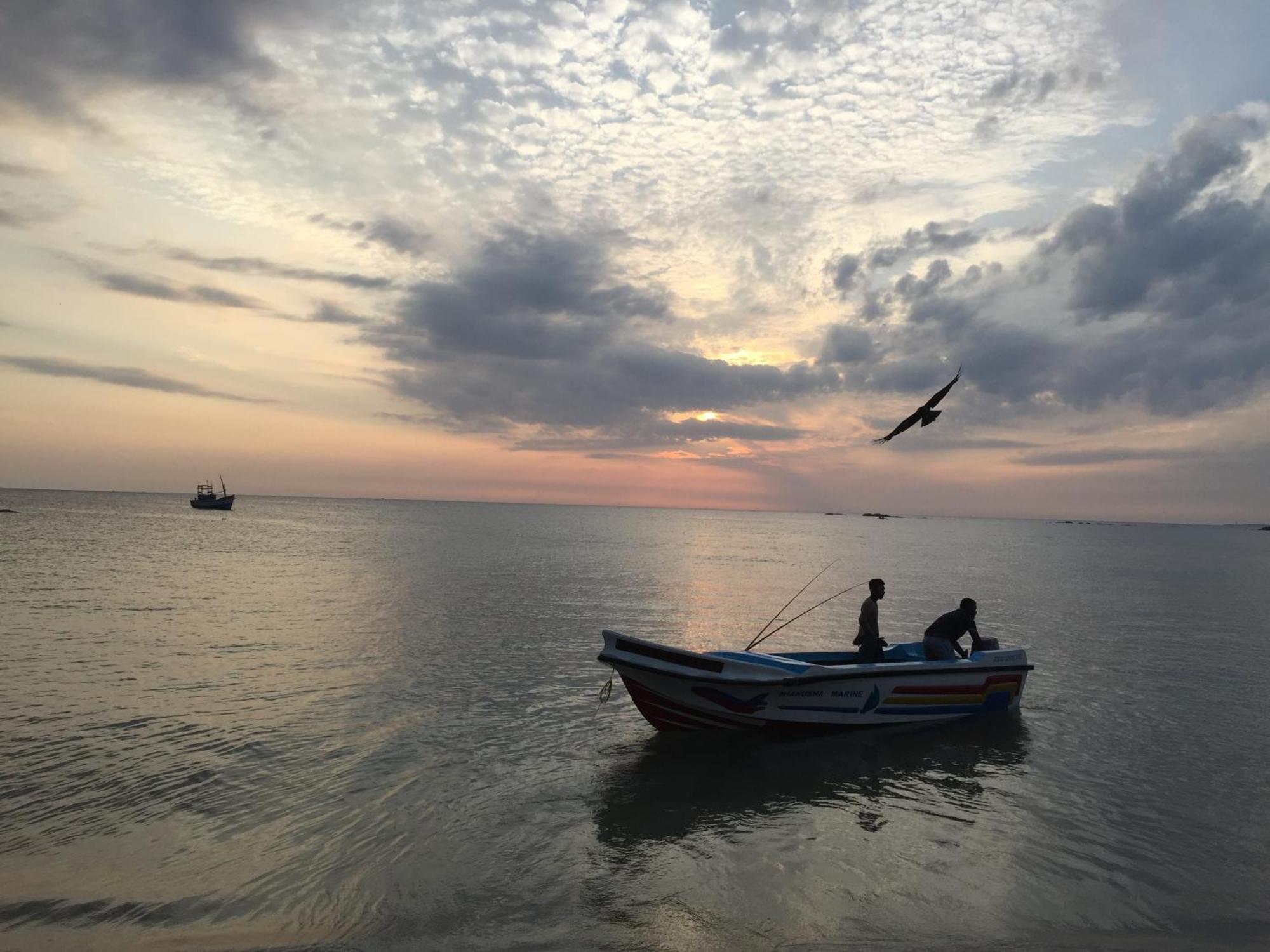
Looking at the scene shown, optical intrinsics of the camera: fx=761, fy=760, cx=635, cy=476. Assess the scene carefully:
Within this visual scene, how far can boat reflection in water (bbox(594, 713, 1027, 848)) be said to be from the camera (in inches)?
369

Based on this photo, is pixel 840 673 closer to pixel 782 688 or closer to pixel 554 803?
pixel 782 688

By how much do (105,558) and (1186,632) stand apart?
52915mm

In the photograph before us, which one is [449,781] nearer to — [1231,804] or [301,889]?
[301,889]

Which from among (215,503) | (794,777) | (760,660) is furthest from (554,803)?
(215,503)

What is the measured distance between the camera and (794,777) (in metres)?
11.0

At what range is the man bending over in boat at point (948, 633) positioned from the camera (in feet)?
46.8

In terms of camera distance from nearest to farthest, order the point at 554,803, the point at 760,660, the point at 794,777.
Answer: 1. the point at 554,803
2. the point at 794,777
3. the point at 760,660

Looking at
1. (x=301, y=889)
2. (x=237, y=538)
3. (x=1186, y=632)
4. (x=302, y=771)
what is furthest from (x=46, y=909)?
(x=237, y=538)

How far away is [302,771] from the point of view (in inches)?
416

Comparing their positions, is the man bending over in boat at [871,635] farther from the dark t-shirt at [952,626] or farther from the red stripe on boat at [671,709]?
the red stripe on boat at [671,709]

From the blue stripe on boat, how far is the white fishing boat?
21 millimetres

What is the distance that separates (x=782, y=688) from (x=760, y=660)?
54cm

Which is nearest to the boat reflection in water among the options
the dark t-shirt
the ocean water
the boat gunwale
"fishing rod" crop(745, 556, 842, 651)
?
the ocean water

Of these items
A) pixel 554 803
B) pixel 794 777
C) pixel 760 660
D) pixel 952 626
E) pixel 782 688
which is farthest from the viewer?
pixel 952 626
